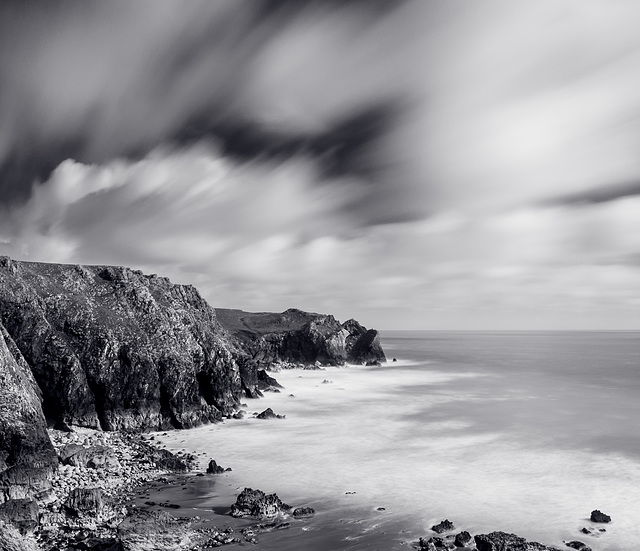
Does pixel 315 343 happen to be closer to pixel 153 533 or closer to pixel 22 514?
pixel 22 514

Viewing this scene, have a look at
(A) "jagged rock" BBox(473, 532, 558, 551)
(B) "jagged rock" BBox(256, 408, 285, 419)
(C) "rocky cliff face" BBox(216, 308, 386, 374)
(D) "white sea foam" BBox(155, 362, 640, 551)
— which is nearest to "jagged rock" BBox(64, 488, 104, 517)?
(D) "white sea foam" BBox(155, 362, 640, 551)

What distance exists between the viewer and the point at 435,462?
3297 cm

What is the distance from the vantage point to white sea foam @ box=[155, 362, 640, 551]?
77.5 ft

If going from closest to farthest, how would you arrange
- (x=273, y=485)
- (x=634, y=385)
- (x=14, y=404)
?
(x=14, y=404) < (x=273, y=485) < (x=634, y=385)

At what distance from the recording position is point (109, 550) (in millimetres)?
17891

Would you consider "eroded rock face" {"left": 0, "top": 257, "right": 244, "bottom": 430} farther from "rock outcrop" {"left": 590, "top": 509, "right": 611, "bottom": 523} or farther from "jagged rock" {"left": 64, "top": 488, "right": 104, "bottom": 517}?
"rock outcrop" {"left": 590, "top": 509, "right": 611, "bottom": 523}

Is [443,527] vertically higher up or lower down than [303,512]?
lower down

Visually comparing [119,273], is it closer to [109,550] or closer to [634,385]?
[109,550]

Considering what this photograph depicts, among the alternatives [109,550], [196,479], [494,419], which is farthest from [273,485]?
[494,419]

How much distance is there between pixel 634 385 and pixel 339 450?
2689 inches

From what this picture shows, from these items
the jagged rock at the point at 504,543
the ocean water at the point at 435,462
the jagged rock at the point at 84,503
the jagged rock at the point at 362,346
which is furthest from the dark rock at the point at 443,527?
the jagged rock at the point at 362,346

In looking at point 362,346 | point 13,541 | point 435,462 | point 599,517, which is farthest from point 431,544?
point 362,346

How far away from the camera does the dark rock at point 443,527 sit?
2169 centimetres

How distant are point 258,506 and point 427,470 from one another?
12896 mm
